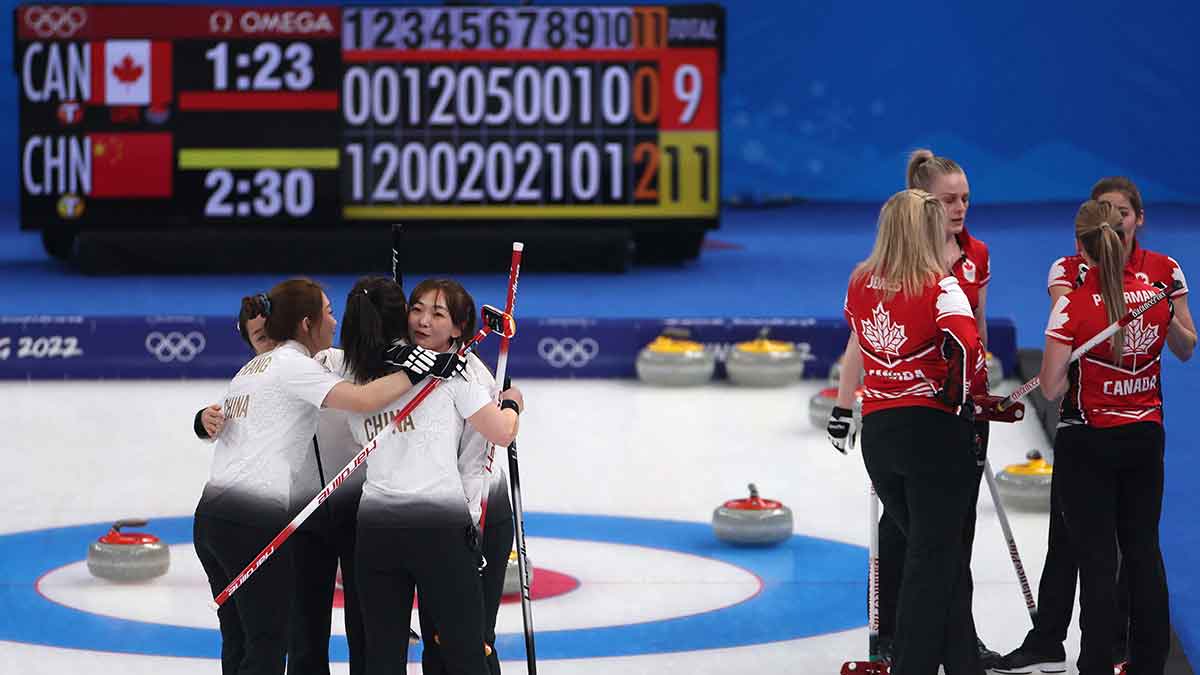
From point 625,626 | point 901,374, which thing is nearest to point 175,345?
point 625,626

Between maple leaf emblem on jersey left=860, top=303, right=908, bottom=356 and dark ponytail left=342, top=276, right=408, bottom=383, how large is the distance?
121 centimetres

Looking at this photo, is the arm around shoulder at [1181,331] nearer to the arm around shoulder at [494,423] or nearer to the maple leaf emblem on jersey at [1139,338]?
the maple leaf emblem on jersey at [1139,338]

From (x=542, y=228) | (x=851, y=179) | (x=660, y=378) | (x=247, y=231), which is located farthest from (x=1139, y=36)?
(x=660, y=378)

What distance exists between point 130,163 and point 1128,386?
39.2ft

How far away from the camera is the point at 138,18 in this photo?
15.8m

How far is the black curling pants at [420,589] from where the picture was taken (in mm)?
4543

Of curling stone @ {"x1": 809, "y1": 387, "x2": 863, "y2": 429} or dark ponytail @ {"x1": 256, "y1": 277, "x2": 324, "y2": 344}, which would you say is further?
curling stone @ {"x1": 809, "y1": 387, "x2": 863, "y2": 429}

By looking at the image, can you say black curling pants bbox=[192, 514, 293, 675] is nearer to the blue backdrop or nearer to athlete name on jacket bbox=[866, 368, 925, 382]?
athlete name on jacket bbox=[866, 368, 925, 382]

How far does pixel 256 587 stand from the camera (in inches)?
186

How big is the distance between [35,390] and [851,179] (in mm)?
15119

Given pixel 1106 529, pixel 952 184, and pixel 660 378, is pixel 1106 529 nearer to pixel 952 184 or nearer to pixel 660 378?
pixel 952 184

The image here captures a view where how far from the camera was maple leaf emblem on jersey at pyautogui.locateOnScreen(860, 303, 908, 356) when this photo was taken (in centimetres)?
496

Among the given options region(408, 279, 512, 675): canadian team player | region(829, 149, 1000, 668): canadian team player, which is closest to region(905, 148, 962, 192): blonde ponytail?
region(829, 149, 1000, 668): canadian team player

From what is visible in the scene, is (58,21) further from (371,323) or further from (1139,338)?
(1139,338)
